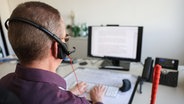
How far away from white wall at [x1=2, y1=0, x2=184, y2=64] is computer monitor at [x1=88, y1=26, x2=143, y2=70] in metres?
1.10

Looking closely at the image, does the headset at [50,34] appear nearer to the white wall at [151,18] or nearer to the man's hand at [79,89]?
the man's hand at [79,89]

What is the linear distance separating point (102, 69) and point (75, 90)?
0.51m

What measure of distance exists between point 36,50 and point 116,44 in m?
1.05

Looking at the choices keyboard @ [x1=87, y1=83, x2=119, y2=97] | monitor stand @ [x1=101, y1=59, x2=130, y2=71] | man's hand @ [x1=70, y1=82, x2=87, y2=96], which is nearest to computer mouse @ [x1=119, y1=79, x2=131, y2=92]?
keyboard @ [x1=87, y1=83, x2=119, y2=97]

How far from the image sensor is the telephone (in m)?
1.39

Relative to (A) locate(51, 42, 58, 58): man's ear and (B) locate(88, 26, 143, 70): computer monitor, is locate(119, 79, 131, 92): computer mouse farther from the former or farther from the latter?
(A) locate(51, 42, 58, 58): man's ear

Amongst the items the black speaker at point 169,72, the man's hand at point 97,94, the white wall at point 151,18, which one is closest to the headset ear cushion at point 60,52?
the man's hand at point 97,94

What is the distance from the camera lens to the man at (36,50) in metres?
0.68

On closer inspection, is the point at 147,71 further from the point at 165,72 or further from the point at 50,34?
the point at 50,34

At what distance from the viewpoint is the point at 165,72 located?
4.94 feet

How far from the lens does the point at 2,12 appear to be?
343 cm

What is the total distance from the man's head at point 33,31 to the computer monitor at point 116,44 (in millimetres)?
976

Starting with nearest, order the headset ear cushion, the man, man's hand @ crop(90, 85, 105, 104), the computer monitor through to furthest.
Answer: the man, the headset ear cushion, man's hand @ crop(90, 85, 105, 104), the computer monitor

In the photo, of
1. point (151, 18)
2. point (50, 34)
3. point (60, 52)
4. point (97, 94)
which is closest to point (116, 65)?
point (97, 94)
